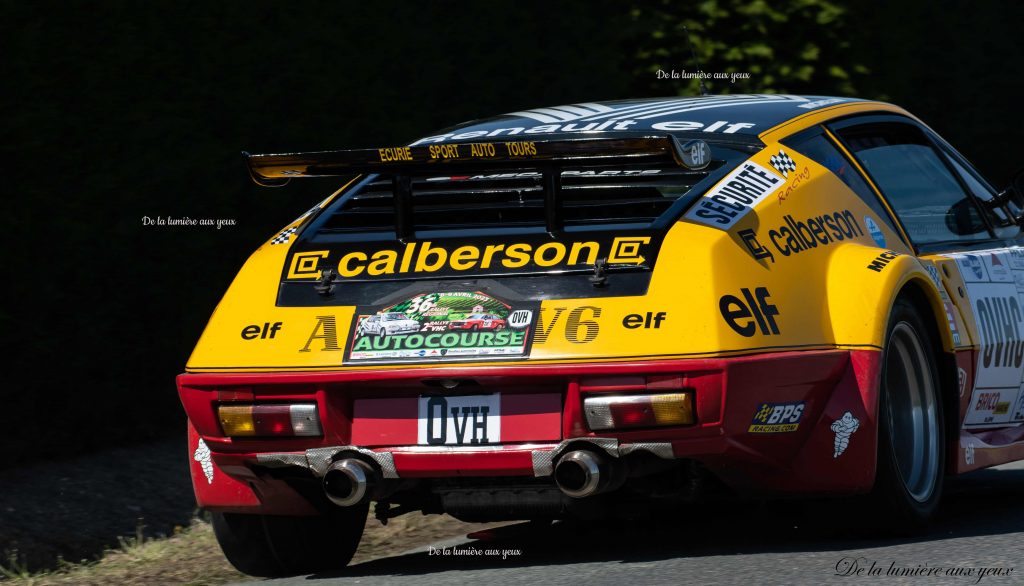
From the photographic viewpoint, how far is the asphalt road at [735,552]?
4.75 m

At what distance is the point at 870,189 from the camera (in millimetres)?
5629

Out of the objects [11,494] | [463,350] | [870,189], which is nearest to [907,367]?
[870,189]

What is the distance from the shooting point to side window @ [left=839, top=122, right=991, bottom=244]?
5883mm

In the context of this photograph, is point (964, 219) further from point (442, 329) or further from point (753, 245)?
point (442, 329)

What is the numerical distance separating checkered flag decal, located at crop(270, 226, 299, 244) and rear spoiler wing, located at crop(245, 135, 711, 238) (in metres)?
0.18

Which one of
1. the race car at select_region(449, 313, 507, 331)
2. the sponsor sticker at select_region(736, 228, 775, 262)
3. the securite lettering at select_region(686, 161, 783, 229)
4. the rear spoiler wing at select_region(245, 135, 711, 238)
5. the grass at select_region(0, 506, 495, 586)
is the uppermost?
the rear spoiler wing at select_region(245, 135, 711, 238)

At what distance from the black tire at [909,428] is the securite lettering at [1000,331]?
0.32 m

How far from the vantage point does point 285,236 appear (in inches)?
213

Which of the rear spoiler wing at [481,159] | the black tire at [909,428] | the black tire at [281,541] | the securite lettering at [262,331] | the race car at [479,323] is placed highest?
the rear spoiler wing at [481,159]

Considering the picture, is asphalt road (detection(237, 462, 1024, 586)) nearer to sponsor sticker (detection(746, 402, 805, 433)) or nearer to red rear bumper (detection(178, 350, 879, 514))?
red rear bumper (detection(178, 350, 879, 514))

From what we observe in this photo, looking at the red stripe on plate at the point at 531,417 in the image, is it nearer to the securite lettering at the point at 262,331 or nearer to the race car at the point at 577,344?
the race car at the point at 577,344

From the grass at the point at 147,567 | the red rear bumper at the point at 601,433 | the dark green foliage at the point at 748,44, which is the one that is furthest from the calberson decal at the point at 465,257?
the dark green foliage at the point at 748,44

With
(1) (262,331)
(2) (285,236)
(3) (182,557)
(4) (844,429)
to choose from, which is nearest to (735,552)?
(4) (844,429)

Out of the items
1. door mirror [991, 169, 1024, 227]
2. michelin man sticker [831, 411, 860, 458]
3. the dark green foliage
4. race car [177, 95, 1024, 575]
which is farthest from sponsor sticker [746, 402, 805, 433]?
the dark green foliage
